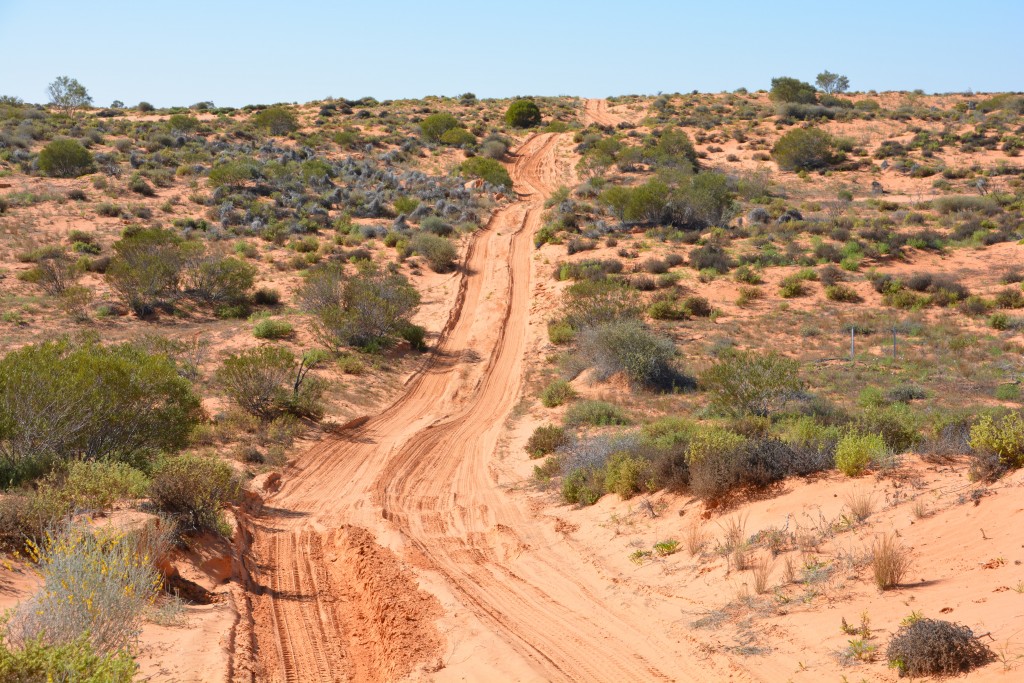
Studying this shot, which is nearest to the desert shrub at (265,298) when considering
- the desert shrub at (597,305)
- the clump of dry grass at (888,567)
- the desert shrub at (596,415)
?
the desert shrub at (597,305)

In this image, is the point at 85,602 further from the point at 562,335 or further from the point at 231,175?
the point at 231,175

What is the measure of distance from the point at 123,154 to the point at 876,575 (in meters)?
50.3

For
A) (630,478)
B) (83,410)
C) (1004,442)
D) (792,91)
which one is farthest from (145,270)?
(792,91)

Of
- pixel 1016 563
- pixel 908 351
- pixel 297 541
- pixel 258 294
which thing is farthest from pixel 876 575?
pixel 258 294

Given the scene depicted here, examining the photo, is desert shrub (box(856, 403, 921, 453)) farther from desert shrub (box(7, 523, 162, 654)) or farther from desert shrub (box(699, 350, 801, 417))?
desert shrub (box(7, 523, 162, 654))

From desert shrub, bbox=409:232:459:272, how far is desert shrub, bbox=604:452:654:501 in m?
23.0

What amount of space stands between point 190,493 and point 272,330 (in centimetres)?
1562

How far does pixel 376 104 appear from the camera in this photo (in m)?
78.8

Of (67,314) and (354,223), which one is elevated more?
(354,223)

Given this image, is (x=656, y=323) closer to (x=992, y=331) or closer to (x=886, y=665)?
(x=992, y=331)

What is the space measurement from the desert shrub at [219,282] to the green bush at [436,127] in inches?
1369

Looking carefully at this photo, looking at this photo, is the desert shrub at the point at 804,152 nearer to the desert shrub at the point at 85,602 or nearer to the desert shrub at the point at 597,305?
the desert shrub at the point at 597,305

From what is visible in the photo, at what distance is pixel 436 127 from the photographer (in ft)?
208

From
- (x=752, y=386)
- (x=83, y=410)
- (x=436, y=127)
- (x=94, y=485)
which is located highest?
(x=436, y=127)
